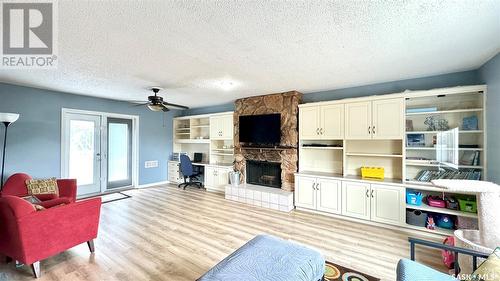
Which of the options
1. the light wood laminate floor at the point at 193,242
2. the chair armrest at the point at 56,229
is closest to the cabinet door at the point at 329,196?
the light wood laminate floor at the point at 193,242

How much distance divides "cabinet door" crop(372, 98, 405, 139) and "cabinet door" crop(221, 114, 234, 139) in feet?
10.8

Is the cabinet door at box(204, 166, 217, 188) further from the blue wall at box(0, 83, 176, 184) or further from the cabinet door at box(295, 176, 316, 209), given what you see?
the blue wall at box(0, 83, 176, 184)

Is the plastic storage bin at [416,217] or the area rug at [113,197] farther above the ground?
the plastic storage bin at [416,217]

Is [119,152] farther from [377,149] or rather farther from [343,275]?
[377,149]

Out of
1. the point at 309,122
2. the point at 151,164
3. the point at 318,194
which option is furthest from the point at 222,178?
the point at 309,122

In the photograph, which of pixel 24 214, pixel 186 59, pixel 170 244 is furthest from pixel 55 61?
pixel 170 244

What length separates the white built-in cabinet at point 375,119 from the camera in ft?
11.0

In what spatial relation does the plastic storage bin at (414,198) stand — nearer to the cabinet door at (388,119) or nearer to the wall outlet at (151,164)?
the cabinet door at (388,119)

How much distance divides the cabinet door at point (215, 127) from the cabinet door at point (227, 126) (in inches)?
5.3

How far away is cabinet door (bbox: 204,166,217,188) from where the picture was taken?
569 centimetres

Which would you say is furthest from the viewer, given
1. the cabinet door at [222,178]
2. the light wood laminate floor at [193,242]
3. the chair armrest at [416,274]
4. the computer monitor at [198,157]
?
the computer monitor at [198,157]

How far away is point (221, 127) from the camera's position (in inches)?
222

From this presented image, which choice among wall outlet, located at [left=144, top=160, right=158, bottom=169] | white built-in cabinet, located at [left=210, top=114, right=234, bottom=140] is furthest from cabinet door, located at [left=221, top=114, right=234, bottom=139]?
wall outlet, located at [left=144, top=160, right=158, bottom=169]

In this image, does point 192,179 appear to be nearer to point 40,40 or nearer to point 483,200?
point 40,40
